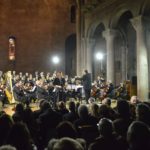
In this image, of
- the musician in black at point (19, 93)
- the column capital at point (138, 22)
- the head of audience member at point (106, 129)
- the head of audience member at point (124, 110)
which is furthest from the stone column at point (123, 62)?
the head of audience member at point (106, 129)

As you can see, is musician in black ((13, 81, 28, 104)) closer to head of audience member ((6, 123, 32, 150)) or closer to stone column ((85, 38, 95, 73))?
stone column ((85, 38, 95, 73))

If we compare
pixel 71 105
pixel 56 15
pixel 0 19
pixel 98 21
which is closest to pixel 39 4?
pixel 56 15

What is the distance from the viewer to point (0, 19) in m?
28.1

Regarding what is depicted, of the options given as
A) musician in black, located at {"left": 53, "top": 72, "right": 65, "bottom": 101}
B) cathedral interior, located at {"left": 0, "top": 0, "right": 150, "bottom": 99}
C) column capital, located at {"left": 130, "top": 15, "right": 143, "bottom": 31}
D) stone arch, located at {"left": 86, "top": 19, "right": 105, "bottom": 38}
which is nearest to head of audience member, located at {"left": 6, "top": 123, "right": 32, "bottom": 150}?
musician in black, located at {"left": 53, "top": 72, "right": 65, "bottom": 101}

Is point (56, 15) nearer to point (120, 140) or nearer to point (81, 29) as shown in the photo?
point (81, 29)

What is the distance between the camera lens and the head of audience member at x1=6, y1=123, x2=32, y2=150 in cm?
371

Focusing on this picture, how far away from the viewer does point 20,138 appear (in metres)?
3.74

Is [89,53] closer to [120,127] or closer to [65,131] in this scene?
[120,127]

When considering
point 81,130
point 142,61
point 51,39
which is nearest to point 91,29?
point 51,39

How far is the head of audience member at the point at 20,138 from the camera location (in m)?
3.71

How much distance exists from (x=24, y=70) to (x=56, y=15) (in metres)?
5.91

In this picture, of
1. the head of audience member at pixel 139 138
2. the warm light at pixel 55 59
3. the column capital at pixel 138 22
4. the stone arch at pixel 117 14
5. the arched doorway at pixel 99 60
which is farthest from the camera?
the warm light at pixel 55 59

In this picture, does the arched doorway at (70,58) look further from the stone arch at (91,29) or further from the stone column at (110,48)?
the stone column at (110,48)

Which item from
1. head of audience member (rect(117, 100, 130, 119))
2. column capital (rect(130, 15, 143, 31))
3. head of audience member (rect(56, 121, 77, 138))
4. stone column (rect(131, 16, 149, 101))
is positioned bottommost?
head of audience member (rect(56, 121, 77, 138))
